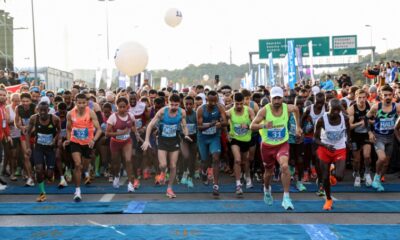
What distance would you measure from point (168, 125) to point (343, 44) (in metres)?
45.8

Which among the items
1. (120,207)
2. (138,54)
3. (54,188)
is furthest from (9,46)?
(120,207)

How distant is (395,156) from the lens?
525 inches

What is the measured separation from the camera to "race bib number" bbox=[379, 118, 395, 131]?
10.7m

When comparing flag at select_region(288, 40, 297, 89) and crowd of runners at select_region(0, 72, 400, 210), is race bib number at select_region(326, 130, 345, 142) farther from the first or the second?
flag at select_region(288, 40, 297, 89)

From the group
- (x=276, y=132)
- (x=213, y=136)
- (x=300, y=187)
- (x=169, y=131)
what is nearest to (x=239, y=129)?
(x=213, y=136)

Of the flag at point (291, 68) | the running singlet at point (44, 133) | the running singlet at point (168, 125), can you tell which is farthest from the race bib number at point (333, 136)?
the flag at point (291, 68)

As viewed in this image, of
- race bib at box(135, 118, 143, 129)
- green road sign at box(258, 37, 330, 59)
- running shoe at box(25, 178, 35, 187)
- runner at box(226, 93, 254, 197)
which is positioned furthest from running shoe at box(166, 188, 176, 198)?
green road sign at box(258, 37, 330, 59)

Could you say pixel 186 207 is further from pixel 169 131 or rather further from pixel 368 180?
pixel 368 180

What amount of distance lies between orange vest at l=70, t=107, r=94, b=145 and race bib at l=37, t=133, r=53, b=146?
40cm

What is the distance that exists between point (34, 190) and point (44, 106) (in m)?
2.18

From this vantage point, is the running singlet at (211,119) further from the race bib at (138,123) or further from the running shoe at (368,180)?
the running shoe at (368,180)

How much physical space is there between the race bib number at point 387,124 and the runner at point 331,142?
6.47 ft

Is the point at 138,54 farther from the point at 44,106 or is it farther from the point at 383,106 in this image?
the point at 383,106

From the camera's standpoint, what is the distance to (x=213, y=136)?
10.7 meters
